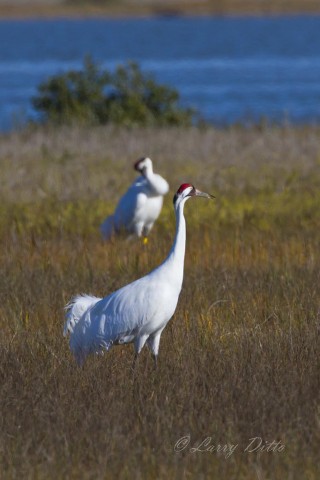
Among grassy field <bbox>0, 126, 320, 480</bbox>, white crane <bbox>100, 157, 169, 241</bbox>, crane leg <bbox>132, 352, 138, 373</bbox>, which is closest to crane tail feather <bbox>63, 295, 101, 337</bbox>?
grassy field <bbox>0, 126, 320, 480</bbox>

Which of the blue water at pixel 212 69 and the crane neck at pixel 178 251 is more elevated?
the crane neck at pixel 178 251

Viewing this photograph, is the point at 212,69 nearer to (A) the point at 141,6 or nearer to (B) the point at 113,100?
(B) the point at 113,100

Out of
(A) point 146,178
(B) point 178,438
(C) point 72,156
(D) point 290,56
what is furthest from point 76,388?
(D) point 290,56

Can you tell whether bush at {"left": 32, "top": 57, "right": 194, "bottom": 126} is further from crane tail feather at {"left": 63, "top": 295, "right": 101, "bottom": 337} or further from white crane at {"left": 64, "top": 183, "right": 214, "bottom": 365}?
white crane at {"left": 64, "top": 183, "right": 214, "bottom": 365}

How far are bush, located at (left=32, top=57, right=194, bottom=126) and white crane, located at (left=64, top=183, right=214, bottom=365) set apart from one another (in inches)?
503

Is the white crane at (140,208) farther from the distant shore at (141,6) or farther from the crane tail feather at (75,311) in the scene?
the distant shore at (141,6)

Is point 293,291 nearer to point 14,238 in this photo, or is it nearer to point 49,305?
point 49,305

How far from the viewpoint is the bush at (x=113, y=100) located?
1919 cm

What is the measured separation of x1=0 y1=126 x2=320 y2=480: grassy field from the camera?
493 centimetres

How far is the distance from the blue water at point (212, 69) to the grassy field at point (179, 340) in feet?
22.8

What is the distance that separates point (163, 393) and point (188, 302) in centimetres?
218

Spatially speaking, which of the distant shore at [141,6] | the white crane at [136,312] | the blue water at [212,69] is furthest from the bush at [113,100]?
the distant shore at [141,6]

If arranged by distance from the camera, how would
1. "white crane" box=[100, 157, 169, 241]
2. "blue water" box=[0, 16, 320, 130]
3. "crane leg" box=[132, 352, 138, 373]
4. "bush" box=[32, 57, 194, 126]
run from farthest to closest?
"blue water" box=[0, 16, 320, 130], "bush" box=[32, 57, 194, 126], "white crane" box=[100, 157, 169, 241], "crane leg" box=[132, 352, 138, 373]

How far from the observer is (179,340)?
22.0ft
